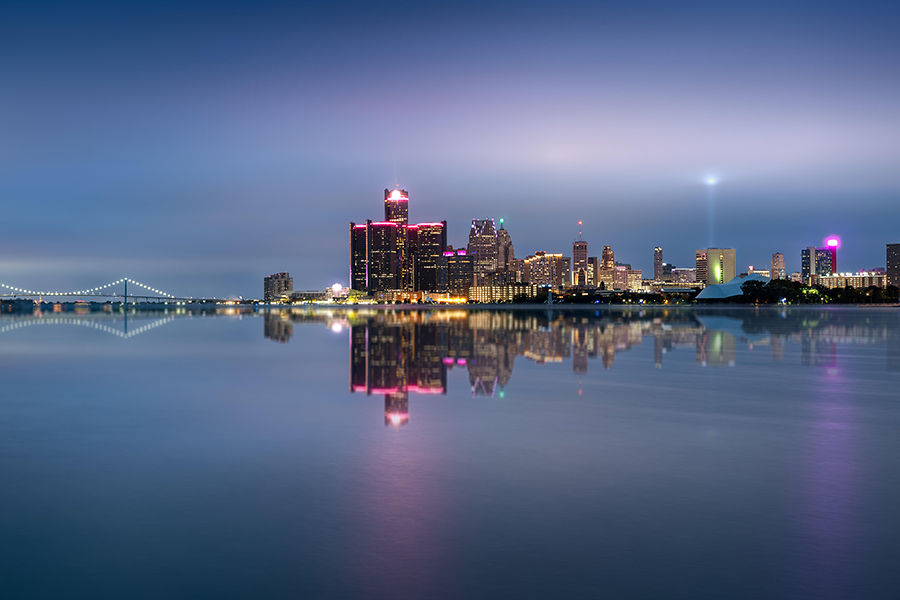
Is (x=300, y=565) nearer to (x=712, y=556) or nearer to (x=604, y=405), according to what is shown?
(x=712, y=556)

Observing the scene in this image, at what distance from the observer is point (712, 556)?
6.57m

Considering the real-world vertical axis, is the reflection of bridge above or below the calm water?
above

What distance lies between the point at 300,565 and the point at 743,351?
2810cm

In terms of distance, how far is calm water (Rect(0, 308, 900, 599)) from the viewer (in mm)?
6215

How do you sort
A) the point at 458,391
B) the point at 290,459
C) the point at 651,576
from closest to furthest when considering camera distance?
the point at 651,576
the point at 290,459
the point at 458,391

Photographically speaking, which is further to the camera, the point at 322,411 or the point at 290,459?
the point at 322,411

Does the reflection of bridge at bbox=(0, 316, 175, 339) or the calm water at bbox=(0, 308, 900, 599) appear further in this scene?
the reflection of bridge at bbox=(0, 316, 175, 339)

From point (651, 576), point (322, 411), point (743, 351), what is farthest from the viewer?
point (743, 351)

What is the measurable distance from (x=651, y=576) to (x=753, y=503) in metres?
2.68

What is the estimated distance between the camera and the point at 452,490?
345 inches

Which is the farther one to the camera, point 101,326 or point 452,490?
point 101,326

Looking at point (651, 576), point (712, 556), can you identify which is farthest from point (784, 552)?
point (651, 576)

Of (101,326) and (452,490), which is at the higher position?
(101,326)

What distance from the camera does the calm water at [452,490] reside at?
6.21 meters
